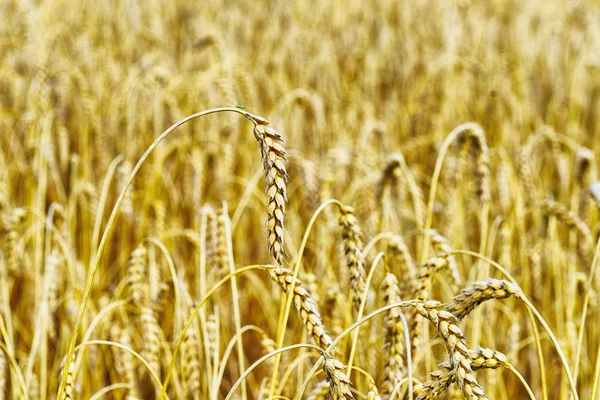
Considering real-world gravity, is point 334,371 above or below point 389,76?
below

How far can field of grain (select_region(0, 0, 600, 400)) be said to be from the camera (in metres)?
1.30

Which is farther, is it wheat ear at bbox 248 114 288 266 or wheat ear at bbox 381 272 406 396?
wheat ear at bbox 381 272 406 396

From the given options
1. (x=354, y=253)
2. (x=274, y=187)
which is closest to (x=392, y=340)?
(x=354, y=253)

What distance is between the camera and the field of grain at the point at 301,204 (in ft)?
4.26

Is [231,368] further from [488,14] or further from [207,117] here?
[488,14]

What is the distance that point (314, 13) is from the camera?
222 inches

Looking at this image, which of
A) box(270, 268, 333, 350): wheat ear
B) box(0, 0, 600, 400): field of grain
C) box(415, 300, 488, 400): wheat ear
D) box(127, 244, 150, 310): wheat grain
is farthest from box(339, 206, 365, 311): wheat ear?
box(127, 244, 150, 310): wheat grain

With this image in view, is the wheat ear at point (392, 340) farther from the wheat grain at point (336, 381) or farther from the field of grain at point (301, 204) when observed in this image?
the wheat grain at point (336, 381)

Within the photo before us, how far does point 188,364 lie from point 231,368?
3.60ft

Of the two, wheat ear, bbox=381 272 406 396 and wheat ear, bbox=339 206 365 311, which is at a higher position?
wheat ear, bbox=339 206 365 311

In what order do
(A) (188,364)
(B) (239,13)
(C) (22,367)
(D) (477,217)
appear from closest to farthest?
(A) (188,364) → (C) (22,367) → (D) (477,217) → (B) (239,13)

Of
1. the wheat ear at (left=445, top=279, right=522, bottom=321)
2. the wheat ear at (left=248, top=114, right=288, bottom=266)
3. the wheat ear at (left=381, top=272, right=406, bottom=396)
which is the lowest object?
the wheat ear at (left=381, top=272, right=406, bottom=396)

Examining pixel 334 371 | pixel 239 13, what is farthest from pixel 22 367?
pixel 239 13

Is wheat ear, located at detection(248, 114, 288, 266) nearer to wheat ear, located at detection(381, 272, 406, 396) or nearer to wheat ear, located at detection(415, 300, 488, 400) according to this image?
wheat ear, located at detection(415, 300, 488, 400)
